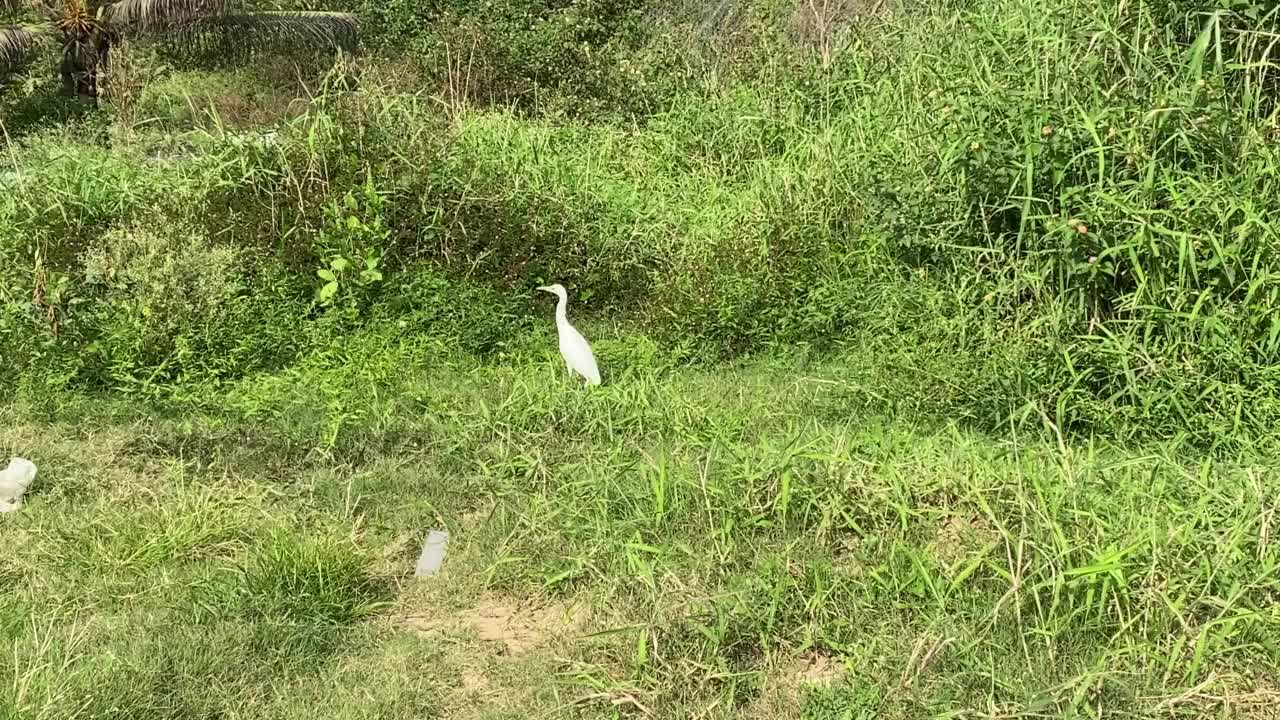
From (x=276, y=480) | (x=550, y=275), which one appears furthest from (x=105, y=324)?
(x=550, y=275)

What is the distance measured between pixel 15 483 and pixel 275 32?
843cm

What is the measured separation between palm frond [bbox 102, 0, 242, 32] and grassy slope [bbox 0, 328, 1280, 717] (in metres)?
6.63

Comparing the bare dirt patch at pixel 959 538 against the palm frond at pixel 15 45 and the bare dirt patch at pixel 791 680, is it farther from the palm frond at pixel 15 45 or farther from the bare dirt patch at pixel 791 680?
the palm frond at pixel 15 45

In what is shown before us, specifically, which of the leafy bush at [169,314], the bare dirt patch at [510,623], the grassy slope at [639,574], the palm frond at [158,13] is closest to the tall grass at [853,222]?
the leafy bush at [169,314]

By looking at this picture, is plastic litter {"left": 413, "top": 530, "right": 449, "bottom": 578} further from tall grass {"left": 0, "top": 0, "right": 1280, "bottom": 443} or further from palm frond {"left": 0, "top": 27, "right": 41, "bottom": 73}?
palm frond {"left": 0, "top": 27, "right": 41, "bottom": 73}

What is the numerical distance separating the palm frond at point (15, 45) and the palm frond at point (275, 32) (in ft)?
4.46

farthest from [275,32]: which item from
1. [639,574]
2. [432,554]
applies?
[639,574]

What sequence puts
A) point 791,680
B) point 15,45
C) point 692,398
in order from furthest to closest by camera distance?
point 15,45 → point 692,398 → point 791,680

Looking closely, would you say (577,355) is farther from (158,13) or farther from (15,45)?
(15,45)

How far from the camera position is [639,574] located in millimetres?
2623

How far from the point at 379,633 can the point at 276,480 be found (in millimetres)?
1017

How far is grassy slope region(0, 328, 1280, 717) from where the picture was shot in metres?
2.28

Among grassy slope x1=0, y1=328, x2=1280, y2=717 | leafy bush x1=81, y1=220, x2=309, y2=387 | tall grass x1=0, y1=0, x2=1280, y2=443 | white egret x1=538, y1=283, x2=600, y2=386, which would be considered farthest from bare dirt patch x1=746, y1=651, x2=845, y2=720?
leafy bush x1=81, y1=220, x2=309, y2=387

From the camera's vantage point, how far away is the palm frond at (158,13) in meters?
9.02
